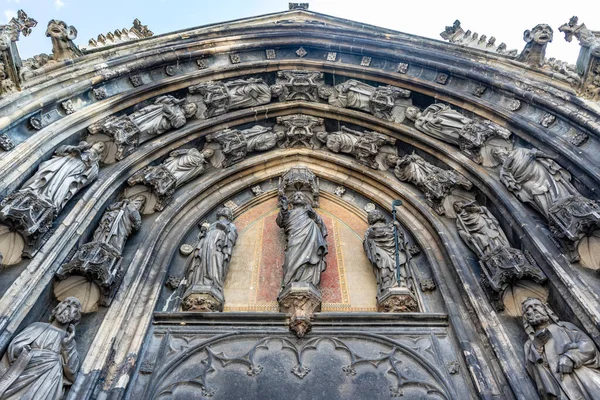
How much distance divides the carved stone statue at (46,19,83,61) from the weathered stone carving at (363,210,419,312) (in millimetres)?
5528

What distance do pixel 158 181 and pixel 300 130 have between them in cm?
316

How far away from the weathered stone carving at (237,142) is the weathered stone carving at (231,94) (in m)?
0.49

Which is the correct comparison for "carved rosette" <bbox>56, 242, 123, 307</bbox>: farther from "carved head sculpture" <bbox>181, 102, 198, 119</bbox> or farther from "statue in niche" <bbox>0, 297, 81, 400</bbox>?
"carved head sculpture" <bbox>181, 102, 198, 119</bbox>

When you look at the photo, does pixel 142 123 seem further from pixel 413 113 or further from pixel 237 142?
pixel 413 113

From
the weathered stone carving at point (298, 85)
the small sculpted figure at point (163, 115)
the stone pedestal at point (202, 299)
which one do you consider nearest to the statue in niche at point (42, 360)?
the stone pedestal at point (202, 299)

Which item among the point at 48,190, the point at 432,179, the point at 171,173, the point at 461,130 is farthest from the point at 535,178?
the point at 48,190

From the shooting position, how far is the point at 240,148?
8.05 meters

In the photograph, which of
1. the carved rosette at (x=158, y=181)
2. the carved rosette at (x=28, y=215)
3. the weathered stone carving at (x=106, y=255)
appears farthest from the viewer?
the carved rosette at (x=158, y=181)

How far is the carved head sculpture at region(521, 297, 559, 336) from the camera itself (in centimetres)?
454

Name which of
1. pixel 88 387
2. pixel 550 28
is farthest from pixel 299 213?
pixel 550 28

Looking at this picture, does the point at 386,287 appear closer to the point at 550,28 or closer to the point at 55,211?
the point at 55,211

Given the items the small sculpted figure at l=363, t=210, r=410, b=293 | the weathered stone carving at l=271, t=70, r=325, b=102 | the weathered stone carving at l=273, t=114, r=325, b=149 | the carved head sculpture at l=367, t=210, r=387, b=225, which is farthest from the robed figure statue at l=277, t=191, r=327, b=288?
the weathered stone carving at l=271, t=70, r=325, b=102

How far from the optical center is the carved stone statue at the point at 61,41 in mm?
7109

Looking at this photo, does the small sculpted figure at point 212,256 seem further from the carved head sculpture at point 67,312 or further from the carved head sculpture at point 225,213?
the carved head sculpture at point 67,312
